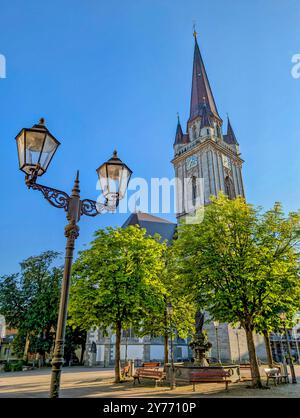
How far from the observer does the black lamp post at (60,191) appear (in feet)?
16.0

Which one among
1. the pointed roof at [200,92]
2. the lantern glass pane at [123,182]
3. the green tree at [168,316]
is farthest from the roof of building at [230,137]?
the lantern glass pane at [123,182]

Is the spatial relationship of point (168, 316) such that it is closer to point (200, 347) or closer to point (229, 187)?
point (200, 347)

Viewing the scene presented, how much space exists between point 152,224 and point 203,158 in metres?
15.2

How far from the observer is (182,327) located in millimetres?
23156

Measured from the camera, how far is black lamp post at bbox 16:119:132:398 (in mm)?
4871

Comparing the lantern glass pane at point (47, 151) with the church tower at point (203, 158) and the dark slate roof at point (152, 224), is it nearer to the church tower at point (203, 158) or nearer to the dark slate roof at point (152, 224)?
the church tower at point (203, 158)

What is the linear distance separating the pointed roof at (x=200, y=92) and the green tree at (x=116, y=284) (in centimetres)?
3782

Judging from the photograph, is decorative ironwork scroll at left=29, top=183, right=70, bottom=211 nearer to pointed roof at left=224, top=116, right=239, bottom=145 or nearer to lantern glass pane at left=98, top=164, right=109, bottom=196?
lantern glass pane at left=98, top=164, right=109, bottom=196

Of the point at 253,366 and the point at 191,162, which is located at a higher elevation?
the point at 191,162

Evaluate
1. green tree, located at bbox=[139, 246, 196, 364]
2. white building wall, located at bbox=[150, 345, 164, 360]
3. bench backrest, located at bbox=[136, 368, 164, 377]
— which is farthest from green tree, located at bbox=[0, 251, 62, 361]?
bench backrest, located at bbox=[136, 368, 164, 377]

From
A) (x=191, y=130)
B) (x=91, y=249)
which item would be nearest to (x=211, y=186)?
(x=191, y=130)

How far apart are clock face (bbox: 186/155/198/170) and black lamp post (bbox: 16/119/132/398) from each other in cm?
4119

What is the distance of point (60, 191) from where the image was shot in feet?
18.6

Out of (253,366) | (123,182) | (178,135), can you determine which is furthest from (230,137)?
(123,182)
